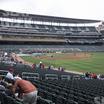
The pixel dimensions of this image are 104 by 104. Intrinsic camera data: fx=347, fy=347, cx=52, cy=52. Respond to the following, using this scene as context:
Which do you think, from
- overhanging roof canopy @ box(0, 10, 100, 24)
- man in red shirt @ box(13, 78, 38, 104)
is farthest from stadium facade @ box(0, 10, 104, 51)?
man in red shirt @ box(13, 78, 38, 104)

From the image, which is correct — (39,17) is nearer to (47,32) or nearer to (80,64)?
(47,32)

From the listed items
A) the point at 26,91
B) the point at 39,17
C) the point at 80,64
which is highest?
the point at 39,17

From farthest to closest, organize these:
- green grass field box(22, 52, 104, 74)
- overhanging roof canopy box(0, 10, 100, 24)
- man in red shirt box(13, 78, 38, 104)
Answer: overhanging roof canopy box(0, 10, 100, 24) → green grass field box(22, 52, 104, 74) → man in red shirt box(13, 78, 38, 104)

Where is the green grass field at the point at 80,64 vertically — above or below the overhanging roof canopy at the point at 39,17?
below

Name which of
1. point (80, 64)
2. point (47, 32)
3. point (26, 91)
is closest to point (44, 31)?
point (47, 32)

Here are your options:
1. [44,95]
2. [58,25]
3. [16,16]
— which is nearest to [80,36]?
[58,25]

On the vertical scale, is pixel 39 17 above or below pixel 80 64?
above

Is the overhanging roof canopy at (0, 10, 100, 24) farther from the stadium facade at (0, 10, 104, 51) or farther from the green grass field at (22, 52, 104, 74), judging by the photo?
the green grass field at (22, 52, 104, 74)

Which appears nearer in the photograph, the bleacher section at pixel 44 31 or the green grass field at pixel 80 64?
the green grass field at pixel 80 64

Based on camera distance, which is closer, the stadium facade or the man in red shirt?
the man in red shirt

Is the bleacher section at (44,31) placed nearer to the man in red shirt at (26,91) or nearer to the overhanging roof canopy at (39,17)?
the overhanging roof canopy at (39,17)

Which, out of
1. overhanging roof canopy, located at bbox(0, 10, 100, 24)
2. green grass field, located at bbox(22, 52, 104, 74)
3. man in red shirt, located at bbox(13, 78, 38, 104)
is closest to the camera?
man in red shirt, located at bbox(13, 78, 38, 104)

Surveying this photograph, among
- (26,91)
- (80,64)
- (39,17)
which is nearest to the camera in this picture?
(26,91)

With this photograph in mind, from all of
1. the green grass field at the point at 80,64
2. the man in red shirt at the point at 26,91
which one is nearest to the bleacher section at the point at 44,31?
the green grass field at the point at 80,64
